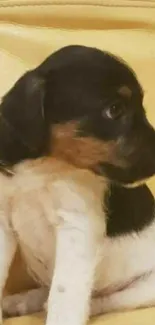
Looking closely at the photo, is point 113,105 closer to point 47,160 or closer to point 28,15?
point 47,160

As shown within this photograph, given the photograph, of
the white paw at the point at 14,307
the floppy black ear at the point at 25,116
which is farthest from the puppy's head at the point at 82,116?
the white paw at the point at 14,307

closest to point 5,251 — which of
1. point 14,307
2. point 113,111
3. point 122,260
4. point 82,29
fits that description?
point 14,307

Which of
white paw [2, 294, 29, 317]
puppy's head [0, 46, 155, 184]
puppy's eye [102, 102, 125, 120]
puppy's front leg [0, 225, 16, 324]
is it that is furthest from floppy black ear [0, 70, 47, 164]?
white paw [2, 294, 29, 317]

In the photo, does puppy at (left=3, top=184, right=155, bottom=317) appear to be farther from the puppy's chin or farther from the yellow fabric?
the yellow fabric

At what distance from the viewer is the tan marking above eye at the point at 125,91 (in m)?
1.42

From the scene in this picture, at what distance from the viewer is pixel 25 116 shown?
1.38m

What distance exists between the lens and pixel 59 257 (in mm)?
1513

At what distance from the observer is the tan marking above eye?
4.65 ft

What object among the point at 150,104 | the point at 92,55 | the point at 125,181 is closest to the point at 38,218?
the point at 125,181

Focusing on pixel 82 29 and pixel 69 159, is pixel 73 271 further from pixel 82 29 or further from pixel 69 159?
pixel 82 29

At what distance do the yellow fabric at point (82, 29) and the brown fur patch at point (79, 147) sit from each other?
0.48 metres

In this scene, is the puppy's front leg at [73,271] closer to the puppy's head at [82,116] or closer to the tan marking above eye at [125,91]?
the puppy's head at [82,116]

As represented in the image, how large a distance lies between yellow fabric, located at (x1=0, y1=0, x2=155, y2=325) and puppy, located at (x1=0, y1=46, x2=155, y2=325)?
1.43ft

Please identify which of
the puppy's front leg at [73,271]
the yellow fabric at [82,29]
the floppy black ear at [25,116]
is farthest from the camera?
the yellow fabric at [82,29]
